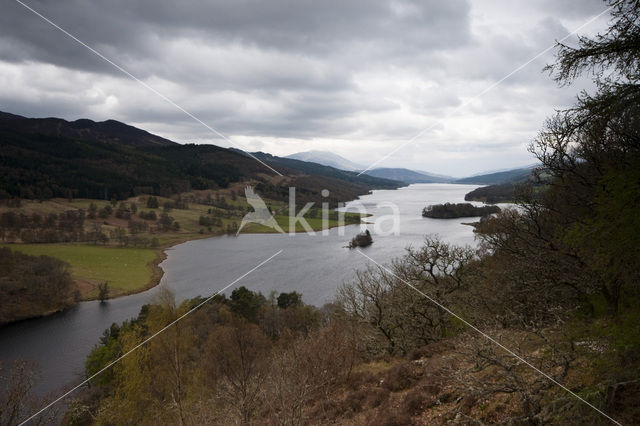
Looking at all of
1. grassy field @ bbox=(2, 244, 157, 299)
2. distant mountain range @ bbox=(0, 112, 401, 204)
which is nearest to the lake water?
grassy field @ bbox=(2, 244, 157, 299)

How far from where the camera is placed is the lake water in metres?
27.9

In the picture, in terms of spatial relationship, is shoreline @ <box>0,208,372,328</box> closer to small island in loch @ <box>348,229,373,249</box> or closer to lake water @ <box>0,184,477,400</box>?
lake water @ <box>0,184,477,400</box>

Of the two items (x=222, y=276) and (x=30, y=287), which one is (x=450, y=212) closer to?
(x=222, y=276)

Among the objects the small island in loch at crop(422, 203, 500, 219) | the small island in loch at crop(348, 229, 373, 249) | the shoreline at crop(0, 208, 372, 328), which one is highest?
the small island in loch at crop(422, 203, 500, 219)

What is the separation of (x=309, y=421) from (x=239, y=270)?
3528cm

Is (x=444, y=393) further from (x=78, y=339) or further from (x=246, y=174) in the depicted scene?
(x=246, y=174)

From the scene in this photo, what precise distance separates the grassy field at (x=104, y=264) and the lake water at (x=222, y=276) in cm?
219

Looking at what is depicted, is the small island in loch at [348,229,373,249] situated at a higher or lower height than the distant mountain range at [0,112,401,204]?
lower

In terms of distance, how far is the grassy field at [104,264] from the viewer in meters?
41.7

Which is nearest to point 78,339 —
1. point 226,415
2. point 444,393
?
point 226,415

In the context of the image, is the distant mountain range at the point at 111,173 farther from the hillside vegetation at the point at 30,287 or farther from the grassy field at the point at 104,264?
the hillside vegetation at the point at 30,287

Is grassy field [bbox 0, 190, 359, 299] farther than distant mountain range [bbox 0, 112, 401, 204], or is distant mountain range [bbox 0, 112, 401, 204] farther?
distant mountain range [bbox 0, 112, 401, 204]

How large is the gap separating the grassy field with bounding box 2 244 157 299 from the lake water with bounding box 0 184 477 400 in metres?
2.19

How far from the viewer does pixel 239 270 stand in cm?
4156
